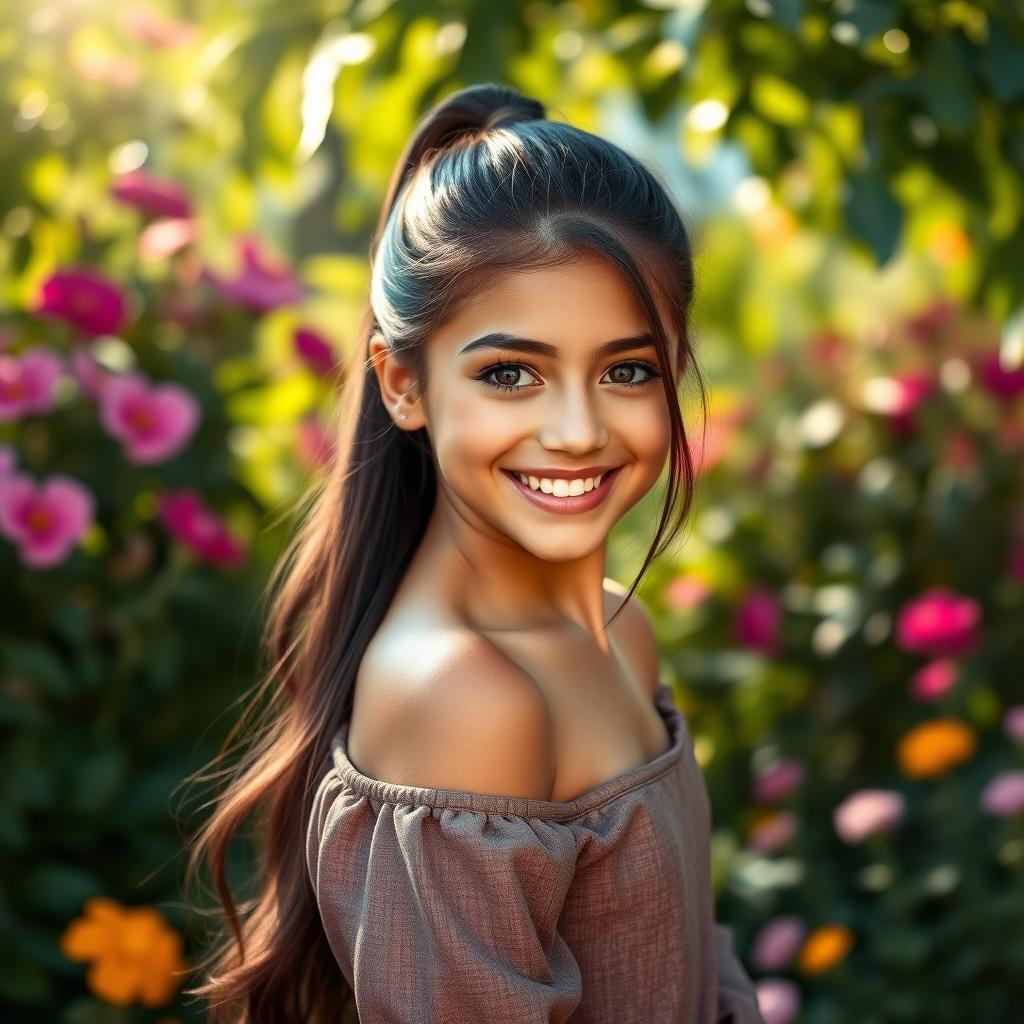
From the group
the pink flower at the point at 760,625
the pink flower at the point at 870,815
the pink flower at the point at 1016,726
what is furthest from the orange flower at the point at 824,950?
the pink flower at the point at 760,625

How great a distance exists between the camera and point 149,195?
287cm

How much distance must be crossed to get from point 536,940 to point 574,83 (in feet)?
7.62

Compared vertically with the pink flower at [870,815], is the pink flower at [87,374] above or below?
above

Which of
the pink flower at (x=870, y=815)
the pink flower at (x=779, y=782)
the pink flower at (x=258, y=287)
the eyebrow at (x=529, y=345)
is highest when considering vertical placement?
the eyebrow at (x=529, y=345)

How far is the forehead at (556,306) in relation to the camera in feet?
4.26

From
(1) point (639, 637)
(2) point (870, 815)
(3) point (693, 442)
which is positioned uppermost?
(1) point (639, 637)

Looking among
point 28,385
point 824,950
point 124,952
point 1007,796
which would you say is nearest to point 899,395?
point 1007,796

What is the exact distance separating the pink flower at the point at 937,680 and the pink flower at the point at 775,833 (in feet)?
1.24

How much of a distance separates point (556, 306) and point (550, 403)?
3.4 inches

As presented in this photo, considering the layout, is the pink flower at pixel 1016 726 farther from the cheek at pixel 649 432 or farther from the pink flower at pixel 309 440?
the cheek at pixel 649 432

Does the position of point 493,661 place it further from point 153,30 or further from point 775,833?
point 153,30

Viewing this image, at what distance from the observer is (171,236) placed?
9.42 feet

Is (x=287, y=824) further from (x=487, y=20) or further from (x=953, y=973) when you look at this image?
(x=953, y=973)

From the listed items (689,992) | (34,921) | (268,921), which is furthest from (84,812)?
(689,992)
